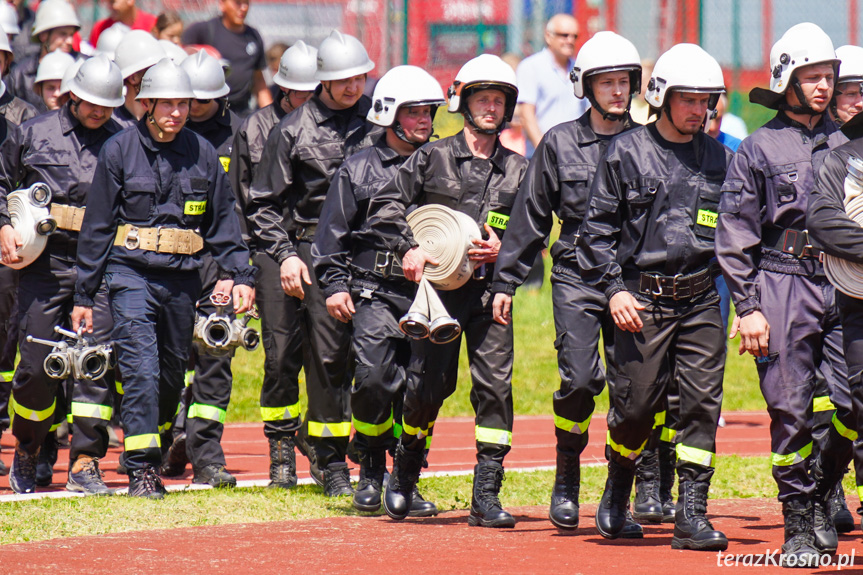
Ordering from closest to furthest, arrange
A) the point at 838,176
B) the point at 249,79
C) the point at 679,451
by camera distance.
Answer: the point at 838,176
the point at 679,451
the point at 249,79

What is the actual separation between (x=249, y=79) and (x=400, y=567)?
337 inches

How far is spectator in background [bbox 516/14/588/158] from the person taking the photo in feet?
48.1

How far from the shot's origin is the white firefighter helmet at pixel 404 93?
8.44 metres

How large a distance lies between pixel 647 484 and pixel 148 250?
3.27m

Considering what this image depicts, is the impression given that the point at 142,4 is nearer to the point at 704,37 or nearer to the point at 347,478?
the point at 704,37

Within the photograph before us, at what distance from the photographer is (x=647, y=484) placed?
8289 millimetres

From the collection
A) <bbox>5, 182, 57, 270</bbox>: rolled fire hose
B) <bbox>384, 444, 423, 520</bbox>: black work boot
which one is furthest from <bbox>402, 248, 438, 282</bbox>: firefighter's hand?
<bbox>5, 182, 57, 270</bbox>: rolled fire hose

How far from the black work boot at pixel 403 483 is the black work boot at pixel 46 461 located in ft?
8.70

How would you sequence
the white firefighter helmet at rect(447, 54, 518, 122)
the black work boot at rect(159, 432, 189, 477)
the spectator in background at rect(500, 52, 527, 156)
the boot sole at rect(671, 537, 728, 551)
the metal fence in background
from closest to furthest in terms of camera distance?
1. the boot sole at rect(671, 537, 728, 551)
2. the white firefighter helmet at rect(447, 54, 518, 122)
3. the black work boot at rect(159, 432, 189, 477)
4. the spectator in background at rect(500, 52, 527, 156)
5. the metal fence in background

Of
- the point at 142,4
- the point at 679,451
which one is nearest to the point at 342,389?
the point at 679,451

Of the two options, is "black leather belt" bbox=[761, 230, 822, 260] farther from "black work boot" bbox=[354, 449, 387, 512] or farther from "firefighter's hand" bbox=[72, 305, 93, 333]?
"firefighter's hand" bbox=[72, 305, 93, 333]

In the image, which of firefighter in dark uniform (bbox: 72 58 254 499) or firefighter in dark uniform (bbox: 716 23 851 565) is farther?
firefighter in dark uniform (bbox: 72 58 254 499)

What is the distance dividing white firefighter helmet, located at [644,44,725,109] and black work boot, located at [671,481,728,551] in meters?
1.97

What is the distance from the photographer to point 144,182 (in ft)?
28.2
